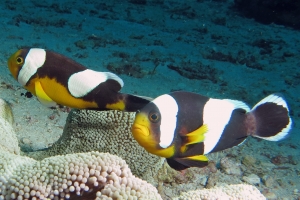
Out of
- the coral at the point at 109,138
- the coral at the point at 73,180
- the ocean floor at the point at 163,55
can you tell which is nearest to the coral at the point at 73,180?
the coral at the point at 73,180

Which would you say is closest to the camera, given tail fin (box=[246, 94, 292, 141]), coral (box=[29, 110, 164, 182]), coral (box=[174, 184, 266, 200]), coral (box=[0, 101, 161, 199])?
coral (box=[0, 101, 161, 199])

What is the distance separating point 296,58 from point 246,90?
3.44 metres

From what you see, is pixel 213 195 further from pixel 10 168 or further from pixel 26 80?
pixel 26 80

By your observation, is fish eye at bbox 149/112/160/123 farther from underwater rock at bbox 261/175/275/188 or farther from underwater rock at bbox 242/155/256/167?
underwater rock at bbox 242/155/256/167

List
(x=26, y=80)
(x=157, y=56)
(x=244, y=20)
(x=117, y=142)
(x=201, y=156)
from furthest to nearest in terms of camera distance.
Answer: (x=244, y=20)
(x=157, y=56)
(x=117, y=142)
(x=26, y=80)
(x=201, y=156)

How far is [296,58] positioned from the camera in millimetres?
8953

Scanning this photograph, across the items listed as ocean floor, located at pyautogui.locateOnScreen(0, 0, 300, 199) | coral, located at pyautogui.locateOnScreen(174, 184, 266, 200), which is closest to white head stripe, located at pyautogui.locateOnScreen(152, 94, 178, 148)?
coral, located at pyautogui.locateOnScreen(174, 184, 266, 200)

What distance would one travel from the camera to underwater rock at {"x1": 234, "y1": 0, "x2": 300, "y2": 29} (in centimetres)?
1247

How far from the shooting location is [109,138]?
267 cm

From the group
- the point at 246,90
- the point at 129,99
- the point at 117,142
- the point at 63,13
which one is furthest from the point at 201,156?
the point at 63,13

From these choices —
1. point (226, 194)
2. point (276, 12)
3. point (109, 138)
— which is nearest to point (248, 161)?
point (109, 138)

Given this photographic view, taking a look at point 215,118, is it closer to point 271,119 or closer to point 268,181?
point 271,119

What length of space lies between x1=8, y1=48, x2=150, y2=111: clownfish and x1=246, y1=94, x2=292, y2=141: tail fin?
73 centimetres

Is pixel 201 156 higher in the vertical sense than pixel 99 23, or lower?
higher
